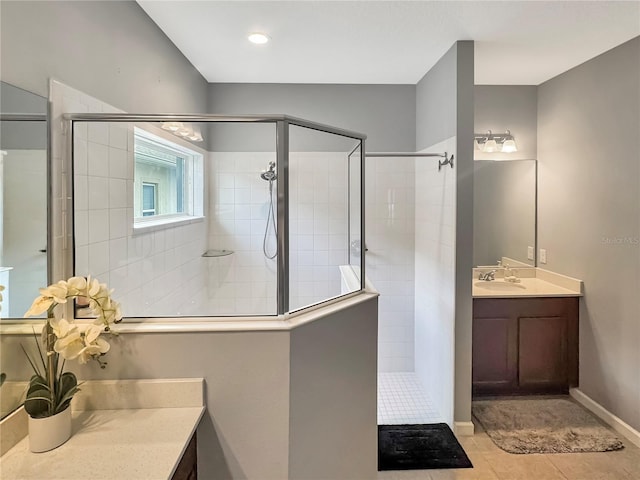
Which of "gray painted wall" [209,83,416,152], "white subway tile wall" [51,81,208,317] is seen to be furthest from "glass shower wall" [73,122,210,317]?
"gray painted wall" [209,83,416,152]

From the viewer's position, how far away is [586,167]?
10.2 ft

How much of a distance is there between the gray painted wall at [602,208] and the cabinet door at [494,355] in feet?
A: 1.91

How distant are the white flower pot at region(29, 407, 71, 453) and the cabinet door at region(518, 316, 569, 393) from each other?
307 centimetres

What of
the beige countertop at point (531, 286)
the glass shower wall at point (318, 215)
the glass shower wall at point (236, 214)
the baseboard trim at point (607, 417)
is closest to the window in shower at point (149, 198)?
the glass shower wall at point (236, 214)

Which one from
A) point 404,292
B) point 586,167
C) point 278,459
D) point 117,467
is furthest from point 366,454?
point 586,167

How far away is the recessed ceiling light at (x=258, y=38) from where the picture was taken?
2680 millimetres

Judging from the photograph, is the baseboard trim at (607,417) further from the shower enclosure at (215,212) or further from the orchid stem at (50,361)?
the orchid stem at (50,361)

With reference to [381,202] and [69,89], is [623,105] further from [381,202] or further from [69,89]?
[69,89]

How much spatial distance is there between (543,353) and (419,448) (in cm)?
138

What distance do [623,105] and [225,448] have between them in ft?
10.7

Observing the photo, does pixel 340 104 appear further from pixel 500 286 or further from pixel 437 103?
pixel 500 286

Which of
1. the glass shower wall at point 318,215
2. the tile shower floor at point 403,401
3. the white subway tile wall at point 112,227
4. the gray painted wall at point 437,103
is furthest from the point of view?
the tile shower floor at point 403,401

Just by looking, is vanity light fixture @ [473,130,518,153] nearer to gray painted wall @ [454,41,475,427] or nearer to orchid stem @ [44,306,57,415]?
gray painted wall @ [454,41,475,427]

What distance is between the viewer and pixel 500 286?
3391 mm
